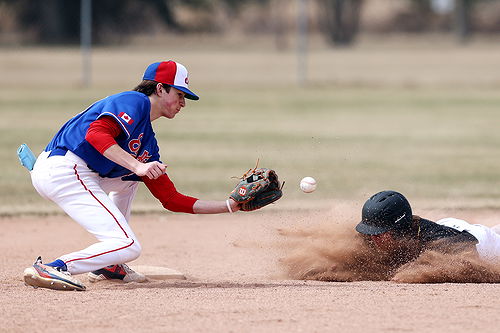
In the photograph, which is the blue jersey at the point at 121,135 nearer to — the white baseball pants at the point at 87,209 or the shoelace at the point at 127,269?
the white baseball pants at the point at 87,209

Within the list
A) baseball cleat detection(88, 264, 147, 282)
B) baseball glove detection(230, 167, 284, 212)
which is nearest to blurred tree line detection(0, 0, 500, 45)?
baseball cleat detection(88, 264, 147, 282)

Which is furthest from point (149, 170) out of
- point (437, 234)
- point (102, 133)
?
point (437, 234)

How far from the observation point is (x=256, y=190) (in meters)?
5.62

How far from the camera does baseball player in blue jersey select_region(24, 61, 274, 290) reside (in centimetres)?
537

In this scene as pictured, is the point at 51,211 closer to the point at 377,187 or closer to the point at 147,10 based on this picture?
the point at 377,187

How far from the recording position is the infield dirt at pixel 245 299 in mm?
4625

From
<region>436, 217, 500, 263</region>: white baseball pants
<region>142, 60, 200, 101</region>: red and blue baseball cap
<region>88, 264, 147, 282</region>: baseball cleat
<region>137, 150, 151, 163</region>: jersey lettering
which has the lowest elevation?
<region>88, 264, 147, 282</region>: baseball cleat

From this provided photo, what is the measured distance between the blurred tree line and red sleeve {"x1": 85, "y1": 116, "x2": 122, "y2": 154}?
25696mm

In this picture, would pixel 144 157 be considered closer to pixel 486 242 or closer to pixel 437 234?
pixel 437 234

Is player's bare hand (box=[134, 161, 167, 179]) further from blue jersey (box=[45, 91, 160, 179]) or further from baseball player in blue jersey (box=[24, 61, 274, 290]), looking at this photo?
blue jersey (box=[45, 91, 160, 179])

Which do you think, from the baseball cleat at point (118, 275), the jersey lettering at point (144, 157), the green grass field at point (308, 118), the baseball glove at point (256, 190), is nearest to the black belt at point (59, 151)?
the jersey lettering at point (144, 157)

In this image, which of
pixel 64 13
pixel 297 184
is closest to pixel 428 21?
pixel 64 13

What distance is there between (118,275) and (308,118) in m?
12.8

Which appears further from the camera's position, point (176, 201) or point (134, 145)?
point (176, 201)
